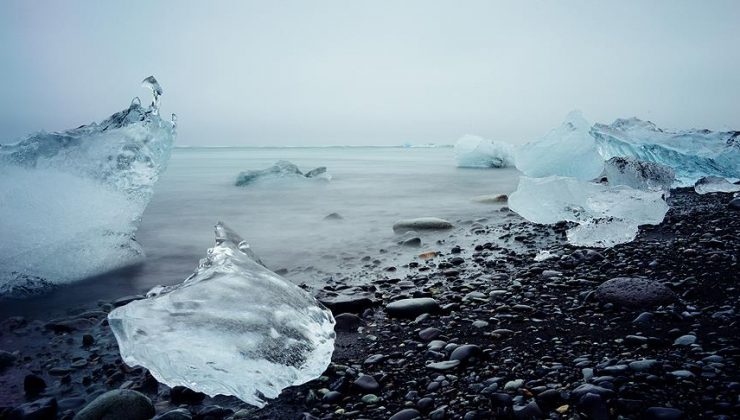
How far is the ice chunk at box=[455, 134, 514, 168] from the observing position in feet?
56.0

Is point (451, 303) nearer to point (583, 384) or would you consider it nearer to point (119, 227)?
point (583, 384)

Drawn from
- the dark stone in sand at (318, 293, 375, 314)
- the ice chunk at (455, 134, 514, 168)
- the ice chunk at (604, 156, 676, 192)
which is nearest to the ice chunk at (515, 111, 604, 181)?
the ice chunk at (604, 156, 676, 192)

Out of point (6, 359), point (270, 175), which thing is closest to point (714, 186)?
point (6, 359)

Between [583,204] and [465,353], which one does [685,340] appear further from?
[583,204]

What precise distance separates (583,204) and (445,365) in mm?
3952

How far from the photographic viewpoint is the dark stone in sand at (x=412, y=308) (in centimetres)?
282

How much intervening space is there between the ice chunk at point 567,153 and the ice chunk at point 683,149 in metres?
1.28

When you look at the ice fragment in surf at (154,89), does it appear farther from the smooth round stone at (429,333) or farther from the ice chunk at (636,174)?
the ice chunk at (636,174)

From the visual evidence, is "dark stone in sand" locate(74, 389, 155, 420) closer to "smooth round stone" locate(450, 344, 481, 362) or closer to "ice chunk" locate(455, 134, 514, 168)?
"smooth round stone" locate(450, 344, 481, 362)

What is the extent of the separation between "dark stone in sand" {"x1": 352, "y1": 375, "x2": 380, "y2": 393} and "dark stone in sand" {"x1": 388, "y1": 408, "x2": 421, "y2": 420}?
9.3 inches

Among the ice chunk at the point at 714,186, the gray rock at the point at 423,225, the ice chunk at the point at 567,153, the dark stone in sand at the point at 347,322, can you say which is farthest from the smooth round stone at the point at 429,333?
the ice chunk at the point at 714,186

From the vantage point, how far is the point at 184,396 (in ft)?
6.42

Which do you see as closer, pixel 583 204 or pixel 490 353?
pixel 490 353

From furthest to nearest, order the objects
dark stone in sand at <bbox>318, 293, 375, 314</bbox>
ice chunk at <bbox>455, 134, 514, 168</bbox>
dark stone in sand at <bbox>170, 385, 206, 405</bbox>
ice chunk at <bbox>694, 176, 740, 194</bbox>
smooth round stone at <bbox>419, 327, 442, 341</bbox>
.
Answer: ice chunk at <bbox>455, 134, 514, 168</bbox> → ice chunk at <bbox>694, 176, 740, 194</bbox> → dark stone in sand at <bbox>318, 293, 375, 314</bbox> → smooth round stone at <bbox>419, 327, 442, 341</bbox> → dark stone in sand at <bbox>170, 385, 206, 405</bbox>
